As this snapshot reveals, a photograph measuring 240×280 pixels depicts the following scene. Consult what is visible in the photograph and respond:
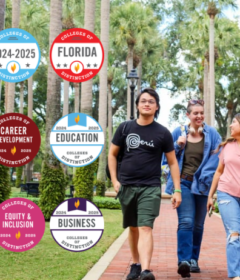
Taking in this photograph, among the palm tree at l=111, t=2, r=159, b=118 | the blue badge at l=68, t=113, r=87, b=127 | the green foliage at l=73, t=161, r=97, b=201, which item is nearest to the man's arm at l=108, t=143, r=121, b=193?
the blue badge at l=68, t=113, r=87, b=127

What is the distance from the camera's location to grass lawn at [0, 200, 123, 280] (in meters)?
6.82

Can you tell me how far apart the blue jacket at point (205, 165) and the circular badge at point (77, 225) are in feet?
3.08

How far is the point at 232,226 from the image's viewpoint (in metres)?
6.23

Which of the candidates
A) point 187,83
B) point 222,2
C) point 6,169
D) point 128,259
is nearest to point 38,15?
point 222,2

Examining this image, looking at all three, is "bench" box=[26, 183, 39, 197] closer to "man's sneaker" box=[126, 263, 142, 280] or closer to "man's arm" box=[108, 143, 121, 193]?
"man's sneaker" box=[126, 263, 142, 280]

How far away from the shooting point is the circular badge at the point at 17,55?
22.5 ft

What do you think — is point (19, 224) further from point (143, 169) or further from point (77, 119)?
point (143, 169)

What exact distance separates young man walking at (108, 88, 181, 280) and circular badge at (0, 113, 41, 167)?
0.92m

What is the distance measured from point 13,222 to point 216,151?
2.48 metres

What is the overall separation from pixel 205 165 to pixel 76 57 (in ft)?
6.55

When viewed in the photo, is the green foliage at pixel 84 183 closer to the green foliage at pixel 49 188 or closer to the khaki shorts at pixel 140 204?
the green foliage at pixel 49 188

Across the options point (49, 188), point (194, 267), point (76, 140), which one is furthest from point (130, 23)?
point (76, 140)

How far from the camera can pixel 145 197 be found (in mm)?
6305

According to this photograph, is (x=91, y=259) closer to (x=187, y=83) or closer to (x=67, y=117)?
(x=67, y=117)
